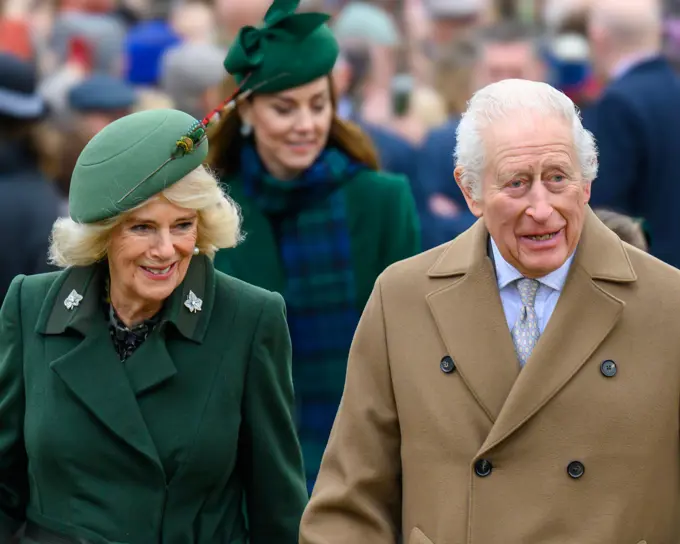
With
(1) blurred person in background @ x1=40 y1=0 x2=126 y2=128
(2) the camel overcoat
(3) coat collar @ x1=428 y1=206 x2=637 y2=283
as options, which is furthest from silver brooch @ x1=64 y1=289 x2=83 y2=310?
(1) blurred person in background @ x1=40 y1=0 x2=126 y2=128

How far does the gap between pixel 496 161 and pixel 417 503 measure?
95 centimetres

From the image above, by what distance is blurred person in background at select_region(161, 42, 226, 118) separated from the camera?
11648mm

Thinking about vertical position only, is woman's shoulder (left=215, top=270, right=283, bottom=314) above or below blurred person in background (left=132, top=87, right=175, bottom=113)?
below

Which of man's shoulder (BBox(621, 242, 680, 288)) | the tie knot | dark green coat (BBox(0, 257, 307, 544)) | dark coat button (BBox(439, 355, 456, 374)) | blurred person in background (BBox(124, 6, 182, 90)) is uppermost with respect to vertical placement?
blurred person in background (BBox(124, 6, 182, 90))

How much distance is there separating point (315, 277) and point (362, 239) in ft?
0.84

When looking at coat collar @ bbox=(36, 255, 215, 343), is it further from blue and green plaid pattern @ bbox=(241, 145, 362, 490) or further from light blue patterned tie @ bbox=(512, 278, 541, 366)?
blue and green plaid pattern @ bbox=(241, 145, 362, 490)

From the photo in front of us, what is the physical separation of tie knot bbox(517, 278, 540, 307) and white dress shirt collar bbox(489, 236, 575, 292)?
20mm

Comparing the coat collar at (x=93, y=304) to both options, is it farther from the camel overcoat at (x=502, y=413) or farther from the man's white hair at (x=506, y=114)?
the man's white hair at (x=506, y=114)

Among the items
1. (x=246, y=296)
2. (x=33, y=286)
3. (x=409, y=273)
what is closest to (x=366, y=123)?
(x=246, y=296)

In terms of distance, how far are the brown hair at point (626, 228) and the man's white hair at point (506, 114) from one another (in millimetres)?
1194

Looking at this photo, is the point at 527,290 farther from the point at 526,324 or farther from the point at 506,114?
A: the point at 506,114

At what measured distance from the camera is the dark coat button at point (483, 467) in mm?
4779

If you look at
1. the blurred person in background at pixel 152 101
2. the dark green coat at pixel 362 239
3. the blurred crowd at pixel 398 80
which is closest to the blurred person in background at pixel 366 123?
the blurred crowd at pixel 398 80

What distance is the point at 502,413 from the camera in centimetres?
477
